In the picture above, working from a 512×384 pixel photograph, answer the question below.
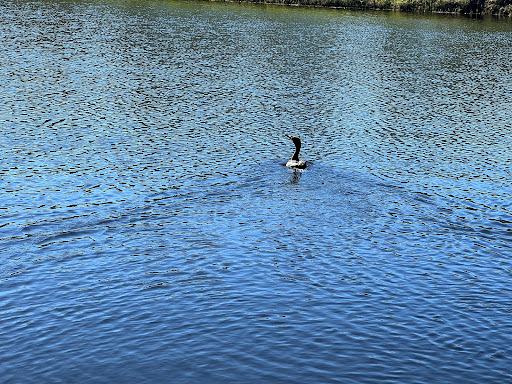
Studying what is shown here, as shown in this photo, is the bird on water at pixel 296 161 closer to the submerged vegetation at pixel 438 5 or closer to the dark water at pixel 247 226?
the dark water at pixel 247 226

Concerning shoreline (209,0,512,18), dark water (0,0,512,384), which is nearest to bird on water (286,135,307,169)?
dark water (0,0,512,384)

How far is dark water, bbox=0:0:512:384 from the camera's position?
25.6 m

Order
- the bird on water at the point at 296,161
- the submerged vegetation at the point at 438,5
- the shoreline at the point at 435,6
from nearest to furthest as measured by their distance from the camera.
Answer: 1. the bird on water at the point at 296,161
2. the shoreline at the point at 435,6
3. the submerged vegetation at the point at 438,5

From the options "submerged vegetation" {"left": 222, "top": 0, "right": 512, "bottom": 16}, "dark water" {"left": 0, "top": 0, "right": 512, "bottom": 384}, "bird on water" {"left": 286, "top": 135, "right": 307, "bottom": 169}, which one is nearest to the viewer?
"dark water" {"left": 0, "top": 0, "right": 512, "bottom": 384}

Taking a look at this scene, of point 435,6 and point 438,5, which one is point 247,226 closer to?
point 438,5

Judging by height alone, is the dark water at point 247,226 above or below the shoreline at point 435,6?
below

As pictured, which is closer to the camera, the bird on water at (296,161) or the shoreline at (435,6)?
the bird on water at (296,161)

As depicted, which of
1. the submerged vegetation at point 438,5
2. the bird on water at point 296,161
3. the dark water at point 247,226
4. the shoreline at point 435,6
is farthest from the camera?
the submerged vegetation at point 438,5

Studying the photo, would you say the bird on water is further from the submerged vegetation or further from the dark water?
the submerged vegetation

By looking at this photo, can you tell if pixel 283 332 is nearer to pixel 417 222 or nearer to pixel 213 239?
pixel 213 239

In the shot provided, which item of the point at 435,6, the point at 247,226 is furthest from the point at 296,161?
the point at 435,6

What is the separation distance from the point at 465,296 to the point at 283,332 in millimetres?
9442

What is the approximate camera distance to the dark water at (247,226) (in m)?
25.6

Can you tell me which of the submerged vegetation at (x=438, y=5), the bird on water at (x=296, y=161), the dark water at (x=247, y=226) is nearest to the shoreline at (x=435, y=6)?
the submerged vegetation at (x=438, y=5)
